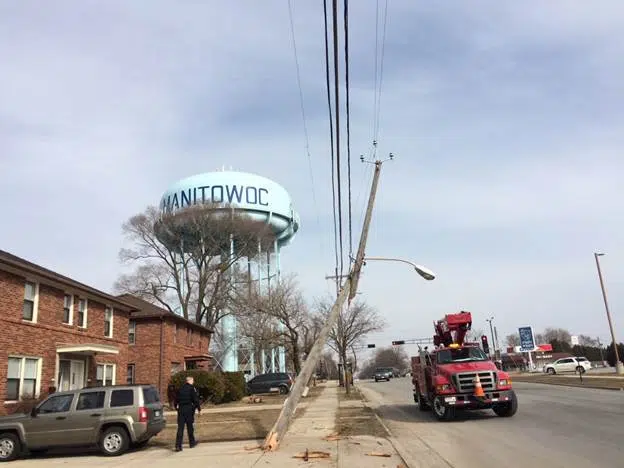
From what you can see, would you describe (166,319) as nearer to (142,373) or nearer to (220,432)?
(142,373)

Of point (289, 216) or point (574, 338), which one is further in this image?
point (574, 338)

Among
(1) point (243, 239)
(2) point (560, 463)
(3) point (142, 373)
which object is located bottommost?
(2) point (560, 463)

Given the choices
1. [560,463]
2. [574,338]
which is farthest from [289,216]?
[560,463]

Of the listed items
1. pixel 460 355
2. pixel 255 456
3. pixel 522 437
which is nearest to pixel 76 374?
pixel 255 456

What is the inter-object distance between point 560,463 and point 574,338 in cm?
6633

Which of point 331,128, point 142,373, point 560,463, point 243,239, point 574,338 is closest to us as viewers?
point 560,463

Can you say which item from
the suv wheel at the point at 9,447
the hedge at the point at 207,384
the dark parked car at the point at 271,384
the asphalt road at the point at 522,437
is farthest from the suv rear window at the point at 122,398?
the dark parked car at the point at 271,384

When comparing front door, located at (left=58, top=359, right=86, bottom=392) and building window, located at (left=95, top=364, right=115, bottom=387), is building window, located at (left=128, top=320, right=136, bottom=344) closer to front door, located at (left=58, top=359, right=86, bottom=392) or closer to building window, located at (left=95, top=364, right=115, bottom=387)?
building window, located at (left=95, top=364, right=115, bottom=387)

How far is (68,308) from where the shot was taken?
23.8 meters

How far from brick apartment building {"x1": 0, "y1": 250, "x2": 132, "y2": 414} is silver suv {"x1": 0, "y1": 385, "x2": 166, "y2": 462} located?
6.73m

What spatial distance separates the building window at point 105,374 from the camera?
26.2 meters

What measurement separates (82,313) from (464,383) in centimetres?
1696

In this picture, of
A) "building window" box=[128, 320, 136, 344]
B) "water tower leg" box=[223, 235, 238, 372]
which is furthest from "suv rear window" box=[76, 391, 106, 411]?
"water tower leg" box=[223, 235, 238, 372]

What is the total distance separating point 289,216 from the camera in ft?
182
